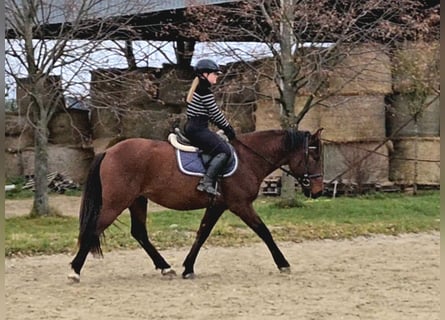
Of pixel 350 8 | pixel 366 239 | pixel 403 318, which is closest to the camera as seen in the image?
pixel 403 318

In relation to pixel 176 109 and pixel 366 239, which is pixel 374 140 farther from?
pixel 366 239

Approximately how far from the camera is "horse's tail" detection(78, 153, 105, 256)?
6238mm

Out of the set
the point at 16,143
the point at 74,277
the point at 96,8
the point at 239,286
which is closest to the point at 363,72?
the point at 96,8

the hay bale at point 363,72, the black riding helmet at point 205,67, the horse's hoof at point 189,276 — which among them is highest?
the hay bale at point 363,72

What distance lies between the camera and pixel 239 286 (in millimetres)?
6008

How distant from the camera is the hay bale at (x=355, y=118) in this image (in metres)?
16.1

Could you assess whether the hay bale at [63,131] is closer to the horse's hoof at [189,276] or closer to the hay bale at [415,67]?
the hay bale at [415,67]

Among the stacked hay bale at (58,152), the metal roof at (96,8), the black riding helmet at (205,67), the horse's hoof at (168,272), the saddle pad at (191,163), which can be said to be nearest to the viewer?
the black riding helmet at (205,67)

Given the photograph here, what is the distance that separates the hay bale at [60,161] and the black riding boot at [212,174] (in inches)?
463

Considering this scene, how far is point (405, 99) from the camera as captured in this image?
1656 cm

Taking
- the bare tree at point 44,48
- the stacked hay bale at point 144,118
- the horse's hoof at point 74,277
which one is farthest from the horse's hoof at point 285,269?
the stacked hay bale at point 144,118

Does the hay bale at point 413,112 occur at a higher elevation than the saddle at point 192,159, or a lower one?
higher

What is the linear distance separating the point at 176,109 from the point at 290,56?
16.0 ft

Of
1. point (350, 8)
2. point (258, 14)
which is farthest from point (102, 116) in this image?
point (350, 8)
